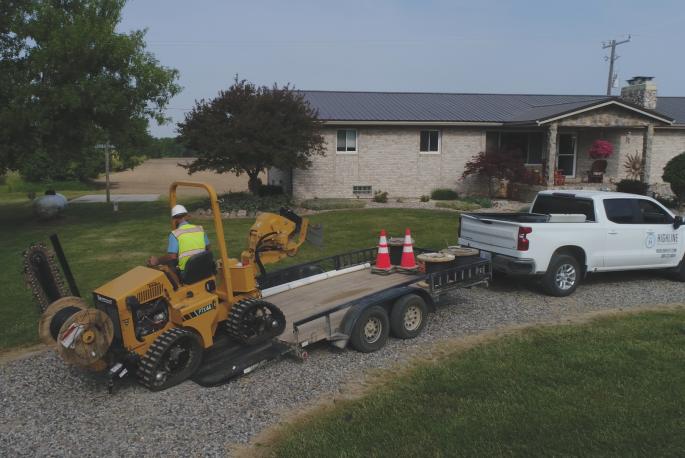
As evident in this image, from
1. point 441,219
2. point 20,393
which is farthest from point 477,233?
point 441,219

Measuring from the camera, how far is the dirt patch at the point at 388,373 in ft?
16.4

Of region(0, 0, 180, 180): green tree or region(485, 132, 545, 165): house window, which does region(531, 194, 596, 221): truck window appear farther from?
Result: region(485, 132, 545, 165): house window

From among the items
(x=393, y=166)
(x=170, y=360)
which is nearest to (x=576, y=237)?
(x=170, y=360)

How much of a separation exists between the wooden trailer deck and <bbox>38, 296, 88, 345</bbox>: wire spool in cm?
238

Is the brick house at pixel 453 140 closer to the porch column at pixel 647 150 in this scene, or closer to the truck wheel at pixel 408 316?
the porch column at pixel 647 150

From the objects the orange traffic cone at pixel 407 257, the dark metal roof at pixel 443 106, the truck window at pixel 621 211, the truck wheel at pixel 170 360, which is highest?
the dark metal roof at pixel 443 106

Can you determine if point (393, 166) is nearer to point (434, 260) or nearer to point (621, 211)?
point (621, 211)

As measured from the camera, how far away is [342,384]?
616cm

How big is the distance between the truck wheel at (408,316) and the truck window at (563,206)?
13.7 ft

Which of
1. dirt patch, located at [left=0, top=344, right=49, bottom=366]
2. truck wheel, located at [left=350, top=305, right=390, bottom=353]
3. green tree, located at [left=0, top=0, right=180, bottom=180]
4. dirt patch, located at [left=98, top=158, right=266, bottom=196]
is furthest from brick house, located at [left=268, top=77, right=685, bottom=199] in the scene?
truck wheel, located at [left=350, top=305, right=390, bottom=353]

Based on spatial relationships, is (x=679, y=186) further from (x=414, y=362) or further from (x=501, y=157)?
(x=414, y=362)

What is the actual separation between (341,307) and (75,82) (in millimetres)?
14282

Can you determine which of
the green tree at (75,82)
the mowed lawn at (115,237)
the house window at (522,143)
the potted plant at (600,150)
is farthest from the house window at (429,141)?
the green tree at (75,82)

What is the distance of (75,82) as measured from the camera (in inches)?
671
